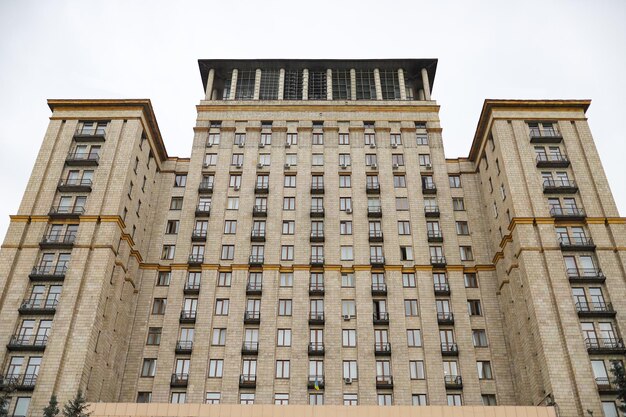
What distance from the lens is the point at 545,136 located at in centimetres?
6100

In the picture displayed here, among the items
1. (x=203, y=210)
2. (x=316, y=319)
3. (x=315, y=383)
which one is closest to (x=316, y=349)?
(x=316, y=319)

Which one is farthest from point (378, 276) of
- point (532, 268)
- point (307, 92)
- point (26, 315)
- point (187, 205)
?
point (26, 315)

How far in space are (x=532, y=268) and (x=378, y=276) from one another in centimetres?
1493

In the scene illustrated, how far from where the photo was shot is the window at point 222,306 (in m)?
56.3

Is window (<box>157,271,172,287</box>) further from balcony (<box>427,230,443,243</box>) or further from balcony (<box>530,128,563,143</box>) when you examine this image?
balcony (<box>530,128,563,143</box>)

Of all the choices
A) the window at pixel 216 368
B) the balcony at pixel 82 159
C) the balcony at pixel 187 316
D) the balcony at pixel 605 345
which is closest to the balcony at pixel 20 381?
the balcony at pixel 187 316

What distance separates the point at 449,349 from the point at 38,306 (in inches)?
1481

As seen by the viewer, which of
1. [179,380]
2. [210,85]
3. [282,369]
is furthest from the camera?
[210,85]

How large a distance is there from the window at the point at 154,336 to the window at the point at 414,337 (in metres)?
24.1

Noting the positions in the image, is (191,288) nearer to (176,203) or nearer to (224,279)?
(224,279)

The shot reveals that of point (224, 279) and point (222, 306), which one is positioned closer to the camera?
point (222, 306)

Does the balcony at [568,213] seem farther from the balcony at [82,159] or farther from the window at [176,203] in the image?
the balcony at [82,159]

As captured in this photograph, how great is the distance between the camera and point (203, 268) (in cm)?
5853

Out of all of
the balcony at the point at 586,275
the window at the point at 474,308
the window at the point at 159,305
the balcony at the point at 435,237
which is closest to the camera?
the balcony at the point at 586,275
